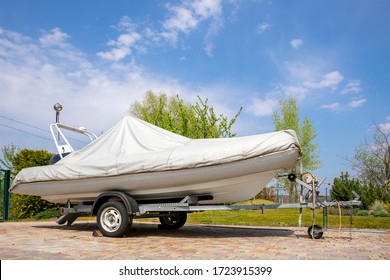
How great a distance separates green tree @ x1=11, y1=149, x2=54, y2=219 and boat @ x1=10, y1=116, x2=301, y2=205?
6046 mm

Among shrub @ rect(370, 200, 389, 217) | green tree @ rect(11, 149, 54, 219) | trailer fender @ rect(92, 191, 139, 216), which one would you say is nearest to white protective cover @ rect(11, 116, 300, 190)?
Answer: trailer fender @ rect(92, 191, 139, 216)

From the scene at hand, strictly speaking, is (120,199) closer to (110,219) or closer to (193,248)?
(110,219)

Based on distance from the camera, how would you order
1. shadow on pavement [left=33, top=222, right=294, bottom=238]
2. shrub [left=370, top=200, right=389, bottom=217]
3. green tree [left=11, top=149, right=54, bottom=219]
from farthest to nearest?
shrub [left=370, top=200, right=389, bottom=217], green tree [left=11, top=149, right=54, bottom=219], shadow on pavement [left=33, top=222, right=294, bottom=238]

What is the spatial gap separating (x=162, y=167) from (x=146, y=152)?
0.75 m

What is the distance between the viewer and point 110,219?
7867 mm

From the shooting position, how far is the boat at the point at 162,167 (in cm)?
675

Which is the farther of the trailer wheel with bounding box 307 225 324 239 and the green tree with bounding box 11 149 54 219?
the green tree with bounding box 11 149 54 219

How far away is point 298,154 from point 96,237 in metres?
4.25

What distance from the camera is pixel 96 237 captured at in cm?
782

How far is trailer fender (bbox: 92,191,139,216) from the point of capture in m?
7.57

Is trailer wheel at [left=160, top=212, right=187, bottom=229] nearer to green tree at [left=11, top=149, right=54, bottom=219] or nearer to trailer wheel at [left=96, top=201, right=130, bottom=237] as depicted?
trailer wheel at [left=96, top=201, right=130, bottom=237]

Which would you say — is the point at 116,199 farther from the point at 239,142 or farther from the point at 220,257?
the point at 220,257

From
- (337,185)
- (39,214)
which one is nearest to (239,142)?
(39,214)

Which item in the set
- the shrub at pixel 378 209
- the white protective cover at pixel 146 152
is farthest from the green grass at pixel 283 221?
the white protective cover at pixel 146 152
